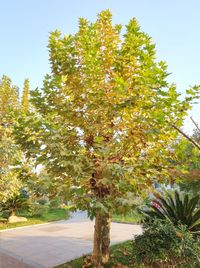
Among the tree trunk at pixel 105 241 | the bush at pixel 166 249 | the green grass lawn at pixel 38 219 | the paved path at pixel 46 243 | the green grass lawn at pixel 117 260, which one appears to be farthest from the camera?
the green grass lawn at pixel 38 219

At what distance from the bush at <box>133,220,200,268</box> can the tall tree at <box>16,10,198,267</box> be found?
1.03m

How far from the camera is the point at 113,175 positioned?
4.90m

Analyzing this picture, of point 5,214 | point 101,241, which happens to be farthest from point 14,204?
point 101,241

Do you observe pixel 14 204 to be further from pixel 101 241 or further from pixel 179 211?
pixel 179 211

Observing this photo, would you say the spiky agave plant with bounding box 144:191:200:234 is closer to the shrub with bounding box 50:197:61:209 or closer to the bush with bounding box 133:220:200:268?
the bush with bounding box 133:220:200:268

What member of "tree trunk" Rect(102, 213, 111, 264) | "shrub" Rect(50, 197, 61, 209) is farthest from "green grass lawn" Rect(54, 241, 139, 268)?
"shrub" Rect(50, 197, 61, 209)

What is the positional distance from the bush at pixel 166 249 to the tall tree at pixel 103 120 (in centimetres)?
103

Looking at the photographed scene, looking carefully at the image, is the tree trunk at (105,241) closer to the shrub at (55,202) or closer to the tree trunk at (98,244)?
the tree trunk at (98,244)

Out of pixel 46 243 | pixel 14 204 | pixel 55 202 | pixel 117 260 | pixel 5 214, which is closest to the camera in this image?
pixel 55 202

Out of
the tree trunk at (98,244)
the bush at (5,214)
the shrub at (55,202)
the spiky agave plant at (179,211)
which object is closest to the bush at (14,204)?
the bush at (5,214)

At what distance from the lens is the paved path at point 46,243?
795 cm

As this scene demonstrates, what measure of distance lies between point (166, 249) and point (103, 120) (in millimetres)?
3123

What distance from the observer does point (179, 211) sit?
694cm

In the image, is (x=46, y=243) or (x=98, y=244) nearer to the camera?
(x=98, y=244)
